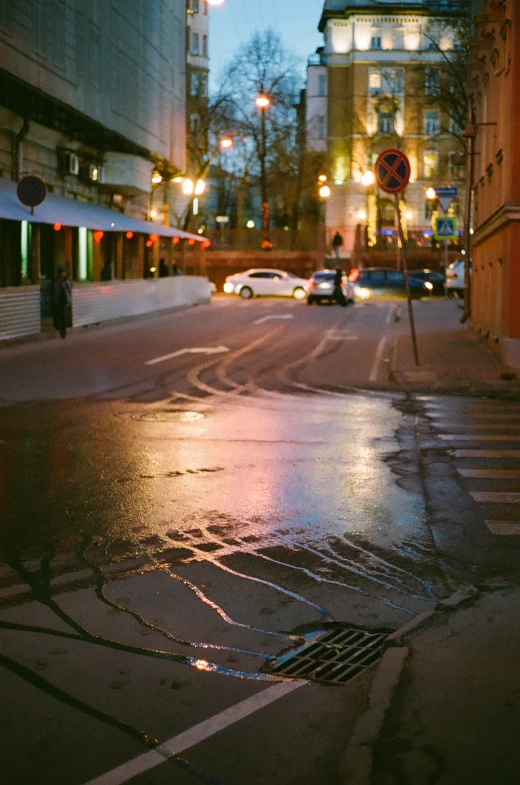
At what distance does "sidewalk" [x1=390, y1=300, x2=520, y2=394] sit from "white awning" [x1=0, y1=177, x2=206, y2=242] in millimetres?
8884

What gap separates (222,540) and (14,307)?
17838 mm

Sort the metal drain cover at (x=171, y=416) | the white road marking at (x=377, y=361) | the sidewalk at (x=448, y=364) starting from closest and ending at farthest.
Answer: the metal drain cover at (x=171, y=416), the sidewalk at (x=448, y=364), the white road marking at (x=377, y=361)

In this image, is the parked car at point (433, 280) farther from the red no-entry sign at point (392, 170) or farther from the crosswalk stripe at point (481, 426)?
the crosswalk stripe at point (481, 426)

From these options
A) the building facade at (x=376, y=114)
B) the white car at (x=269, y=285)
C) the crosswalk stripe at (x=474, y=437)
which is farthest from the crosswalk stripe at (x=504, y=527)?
the building facade at (x=376, y=114)

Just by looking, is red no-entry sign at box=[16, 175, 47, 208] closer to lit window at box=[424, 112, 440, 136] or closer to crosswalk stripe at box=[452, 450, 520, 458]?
crosswalk stripe at box=[452, 450, 520, 458]

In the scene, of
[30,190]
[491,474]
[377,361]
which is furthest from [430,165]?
[491,474]

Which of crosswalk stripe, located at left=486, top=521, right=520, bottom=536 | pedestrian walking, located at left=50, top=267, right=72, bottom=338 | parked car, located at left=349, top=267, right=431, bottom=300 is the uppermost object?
parked car, located at left=349, top=267, right=431, bottom=300

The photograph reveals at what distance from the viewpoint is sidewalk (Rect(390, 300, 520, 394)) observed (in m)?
17.7

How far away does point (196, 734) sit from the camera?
4375 mm

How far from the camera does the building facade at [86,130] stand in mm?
27281

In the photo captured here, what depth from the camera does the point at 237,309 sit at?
42219 mm

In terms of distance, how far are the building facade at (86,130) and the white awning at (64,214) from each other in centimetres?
7

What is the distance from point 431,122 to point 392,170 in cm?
7683

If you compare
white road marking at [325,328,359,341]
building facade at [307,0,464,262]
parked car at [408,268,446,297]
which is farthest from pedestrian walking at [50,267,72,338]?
building facade at [307,0,464,262]
